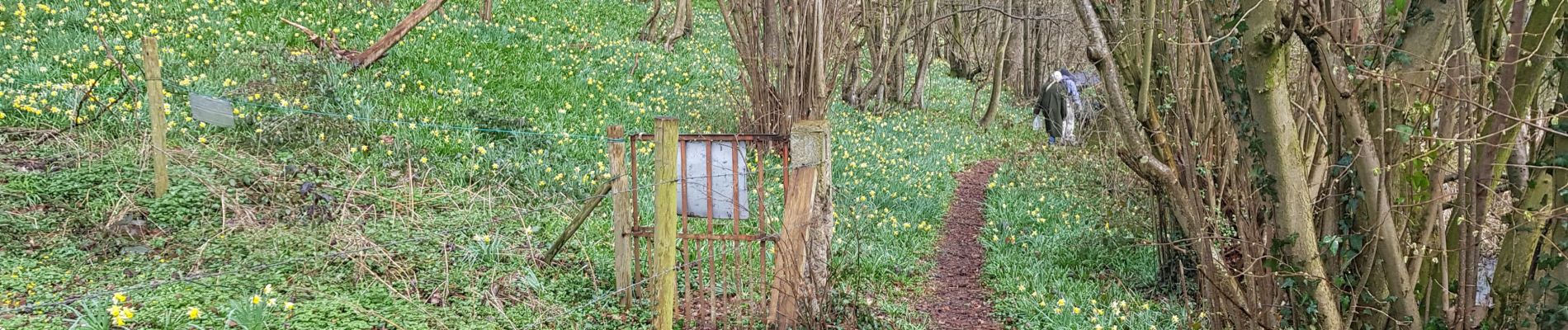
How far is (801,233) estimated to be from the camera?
408cm

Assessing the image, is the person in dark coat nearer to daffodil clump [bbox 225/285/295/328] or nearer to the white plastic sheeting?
the white plastic sheeting

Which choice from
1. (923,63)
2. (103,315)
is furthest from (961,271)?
(923,63)

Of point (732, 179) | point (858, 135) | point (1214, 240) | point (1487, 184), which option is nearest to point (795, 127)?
point (732, 179)

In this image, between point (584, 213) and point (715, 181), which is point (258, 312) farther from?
point (715, 181)

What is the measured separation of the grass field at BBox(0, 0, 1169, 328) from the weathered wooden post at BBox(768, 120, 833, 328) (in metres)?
0.38

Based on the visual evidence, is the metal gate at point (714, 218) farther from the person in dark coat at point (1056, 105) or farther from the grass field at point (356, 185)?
the person in dark coat at point (1056, 105)

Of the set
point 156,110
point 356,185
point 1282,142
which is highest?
point 1282,142

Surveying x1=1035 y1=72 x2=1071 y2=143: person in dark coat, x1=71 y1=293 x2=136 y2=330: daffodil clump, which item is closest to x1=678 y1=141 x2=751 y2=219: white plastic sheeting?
x1=71 y1=293 x2=136 y2=330: daffodil clump

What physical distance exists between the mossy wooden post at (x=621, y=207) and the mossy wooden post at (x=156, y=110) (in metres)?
2.48

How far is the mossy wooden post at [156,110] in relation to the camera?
15.4ft

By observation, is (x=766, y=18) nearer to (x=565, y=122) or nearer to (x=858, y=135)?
(x=565, y=122)

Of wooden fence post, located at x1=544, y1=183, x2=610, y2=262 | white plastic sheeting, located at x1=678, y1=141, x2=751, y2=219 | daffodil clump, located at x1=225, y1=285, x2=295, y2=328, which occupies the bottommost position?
daffodil clump, located at x1=225, y1=285, x2=295, y2=328

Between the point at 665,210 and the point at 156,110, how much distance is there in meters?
3.08

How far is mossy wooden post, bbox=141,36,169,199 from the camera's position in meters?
4.68
